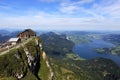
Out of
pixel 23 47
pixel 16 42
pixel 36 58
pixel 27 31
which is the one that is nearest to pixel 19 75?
pixel 23 47

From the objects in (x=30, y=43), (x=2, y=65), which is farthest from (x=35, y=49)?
(x=2, y=65)

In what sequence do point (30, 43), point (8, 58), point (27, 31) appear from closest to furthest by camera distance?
point (8, 58)
point (30, 43)
point (27, 31)

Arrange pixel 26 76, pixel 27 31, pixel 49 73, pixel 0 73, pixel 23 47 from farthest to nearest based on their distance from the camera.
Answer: pixel 27 31, pixel 49 73, pixel 23 47, pixel 26 76, pixel 0 73

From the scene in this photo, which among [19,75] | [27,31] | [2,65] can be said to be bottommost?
[19,75]

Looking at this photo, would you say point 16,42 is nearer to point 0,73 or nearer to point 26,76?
A: point 26,76

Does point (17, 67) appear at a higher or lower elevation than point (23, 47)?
lower

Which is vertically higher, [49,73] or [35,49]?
[35,49]

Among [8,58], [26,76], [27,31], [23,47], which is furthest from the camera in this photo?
[27,31]

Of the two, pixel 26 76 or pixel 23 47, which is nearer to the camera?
Answer: pixel 26 76

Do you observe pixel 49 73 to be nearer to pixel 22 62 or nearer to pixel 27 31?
pixel 22 62
